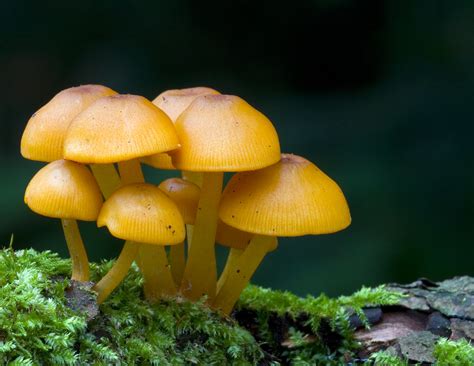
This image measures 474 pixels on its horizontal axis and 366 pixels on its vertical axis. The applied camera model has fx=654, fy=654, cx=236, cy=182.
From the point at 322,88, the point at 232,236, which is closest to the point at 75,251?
the point at 232,236

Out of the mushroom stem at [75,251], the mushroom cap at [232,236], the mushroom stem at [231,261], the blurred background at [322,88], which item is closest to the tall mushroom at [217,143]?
the mushroom cap at [232,236]

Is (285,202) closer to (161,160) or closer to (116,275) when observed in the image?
(161,160)

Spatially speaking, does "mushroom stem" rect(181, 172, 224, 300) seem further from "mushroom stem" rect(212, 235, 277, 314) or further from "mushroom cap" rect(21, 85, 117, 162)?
"mushroom cap" rect(21, 85, 117, 162)

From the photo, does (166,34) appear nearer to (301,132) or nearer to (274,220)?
(301,132)

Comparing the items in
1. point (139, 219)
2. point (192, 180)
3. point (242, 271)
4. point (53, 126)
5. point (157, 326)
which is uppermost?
point (53, 126)

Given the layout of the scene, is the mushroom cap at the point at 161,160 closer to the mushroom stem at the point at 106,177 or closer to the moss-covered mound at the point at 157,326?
the mushroom stem at the point at 106,177

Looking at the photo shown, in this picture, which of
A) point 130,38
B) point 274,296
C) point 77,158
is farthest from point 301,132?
point 77,158
